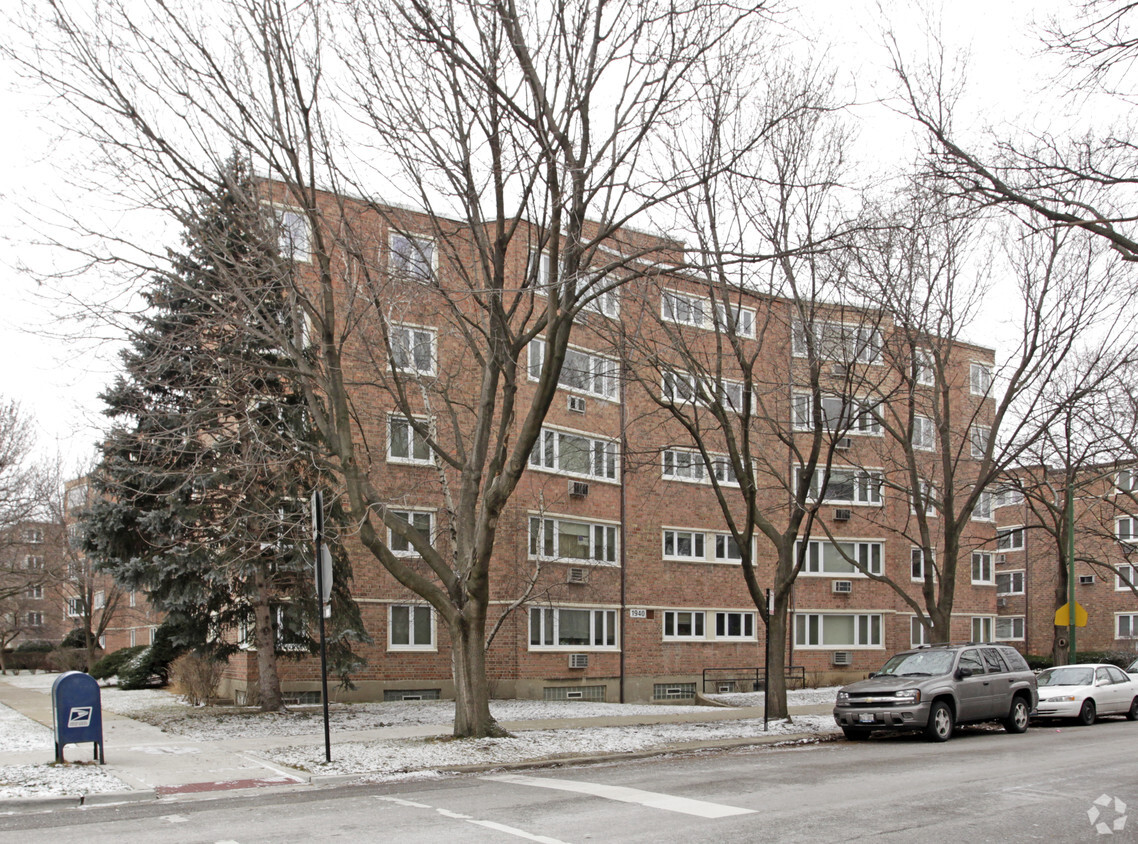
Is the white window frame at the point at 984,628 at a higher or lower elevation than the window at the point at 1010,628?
higher

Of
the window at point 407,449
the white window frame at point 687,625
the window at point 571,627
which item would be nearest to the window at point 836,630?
the white window frame at point 687,625

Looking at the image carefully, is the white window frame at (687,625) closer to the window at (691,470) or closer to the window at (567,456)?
the window at (691,470)

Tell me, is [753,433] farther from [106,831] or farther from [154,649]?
[106,831]

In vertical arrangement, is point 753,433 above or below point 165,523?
above

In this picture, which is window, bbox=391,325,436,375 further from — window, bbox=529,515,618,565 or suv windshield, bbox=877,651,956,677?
suv windshield, bbox=877,651,956,677

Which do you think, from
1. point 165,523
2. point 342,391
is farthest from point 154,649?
point 342,391

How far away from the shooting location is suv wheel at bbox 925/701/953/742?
1644 centimetres

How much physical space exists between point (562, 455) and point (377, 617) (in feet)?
21.8

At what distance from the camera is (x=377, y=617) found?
972 inches

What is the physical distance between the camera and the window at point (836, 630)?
110 feet

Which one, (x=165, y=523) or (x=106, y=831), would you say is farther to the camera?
(x=165, y=523)

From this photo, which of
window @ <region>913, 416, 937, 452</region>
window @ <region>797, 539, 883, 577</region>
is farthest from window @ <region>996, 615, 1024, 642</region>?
window @ <region>797, 539, 883, 577</region>

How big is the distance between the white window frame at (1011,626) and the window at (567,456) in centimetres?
3135

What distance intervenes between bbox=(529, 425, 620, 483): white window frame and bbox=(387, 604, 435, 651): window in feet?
15.5
